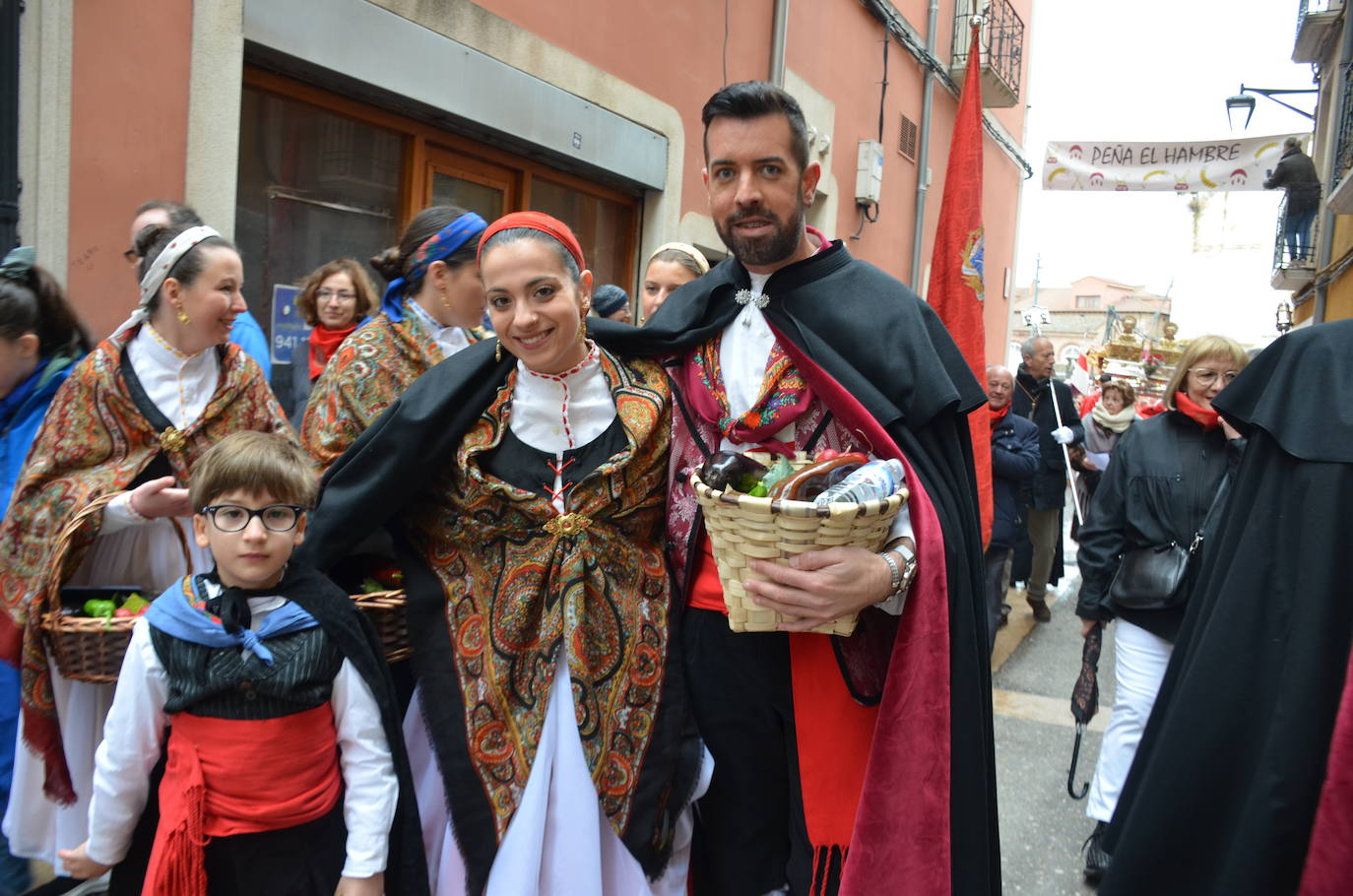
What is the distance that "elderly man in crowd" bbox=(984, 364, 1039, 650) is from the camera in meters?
5.78

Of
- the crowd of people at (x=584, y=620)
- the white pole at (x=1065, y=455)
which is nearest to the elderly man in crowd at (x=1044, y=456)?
the white pole at (x=1065, y=455)

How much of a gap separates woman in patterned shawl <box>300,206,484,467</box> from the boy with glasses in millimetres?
431

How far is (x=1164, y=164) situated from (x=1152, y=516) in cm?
888

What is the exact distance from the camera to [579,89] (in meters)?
6.56

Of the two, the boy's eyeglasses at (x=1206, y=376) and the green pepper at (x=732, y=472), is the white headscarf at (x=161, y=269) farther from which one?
the boy's eyeglasses at (x=1206, y=376)

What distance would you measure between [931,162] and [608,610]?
12.6m

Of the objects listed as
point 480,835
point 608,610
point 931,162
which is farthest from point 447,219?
point 931,162

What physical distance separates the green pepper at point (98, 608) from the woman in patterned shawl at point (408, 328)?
1.80ft

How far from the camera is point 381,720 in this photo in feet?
6.44

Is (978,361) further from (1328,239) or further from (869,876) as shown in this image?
(1328,239)

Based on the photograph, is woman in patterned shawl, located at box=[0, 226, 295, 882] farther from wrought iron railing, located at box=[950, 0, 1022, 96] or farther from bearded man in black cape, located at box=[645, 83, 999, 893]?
wrought iron railing, located at box=[950, 0, 1022, 96]

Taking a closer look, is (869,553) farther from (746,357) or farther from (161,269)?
(161,269)

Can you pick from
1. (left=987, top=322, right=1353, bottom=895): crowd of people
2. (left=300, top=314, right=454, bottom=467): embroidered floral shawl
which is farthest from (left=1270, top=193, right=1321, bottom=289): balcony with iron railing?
(left=300, top=314, right=454, bottom=467): embroidered floral shawl

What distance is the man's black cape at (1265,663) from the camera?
164 cm
